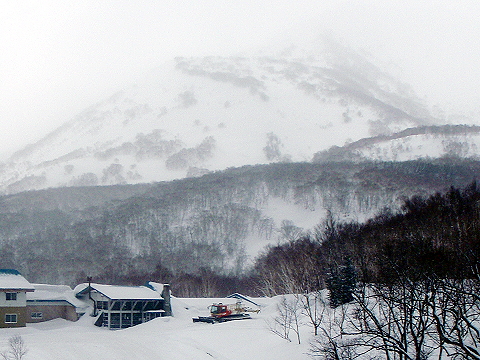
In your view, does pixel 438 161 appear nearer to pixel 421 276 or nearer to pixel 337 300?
pixel 337 300

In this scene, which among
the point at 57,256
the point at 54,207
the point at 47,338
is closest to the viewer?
the point at 47,338

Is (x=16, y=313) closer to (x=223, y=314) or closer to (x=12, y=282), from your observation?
(x=12, y=282)

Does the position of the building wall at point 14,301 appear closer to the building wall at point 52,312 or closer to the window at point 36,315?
the building wall at point 52,312

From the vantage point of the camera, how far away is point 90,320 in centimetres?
5947

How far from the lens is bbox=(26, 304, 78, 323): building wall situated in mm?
59875

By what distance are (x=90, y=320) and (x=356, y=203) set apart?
9783cm

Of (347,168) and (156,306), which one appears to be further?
(347,168)

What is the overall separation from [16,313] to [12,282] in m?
3.46

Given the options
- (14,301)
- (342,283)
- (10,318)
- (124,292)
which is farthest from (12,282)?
(342,283)

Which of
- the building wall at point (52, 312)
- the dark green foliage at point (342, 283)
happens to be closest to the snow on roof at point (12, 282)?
the building wall at point (52, 312)

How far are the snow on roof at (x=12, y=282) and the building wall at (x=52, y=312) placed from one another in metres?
3.91

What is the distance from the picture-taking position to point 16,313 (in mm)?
55062

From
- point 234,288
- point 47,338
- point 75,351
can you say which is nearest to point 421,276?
point 75,351

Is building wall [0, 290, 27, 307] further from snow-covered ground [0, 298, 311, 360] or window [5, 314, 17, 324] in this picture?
snow-covered ground [0, 298, 311, 360]
